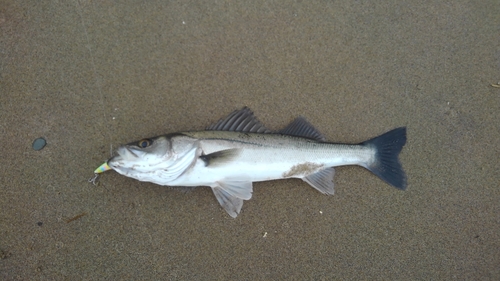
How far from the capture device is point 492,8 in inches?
133

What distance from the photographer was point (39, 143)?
9.46 ft

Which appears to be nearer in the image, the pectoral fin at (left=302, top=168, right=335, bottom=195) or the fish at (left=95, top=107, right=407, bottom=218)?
the fish at (left=95, top=107, right=407, bottom=218)

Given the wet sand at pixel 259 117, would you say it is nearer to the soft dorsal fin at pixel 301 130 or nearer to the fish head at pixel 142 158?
the soft dorsal fin at pixel 301 130

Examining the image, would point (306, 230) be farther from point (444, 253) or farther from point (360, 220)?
point (444, 253)

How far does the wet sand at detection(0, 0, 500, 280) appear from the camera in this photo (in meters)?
2.79

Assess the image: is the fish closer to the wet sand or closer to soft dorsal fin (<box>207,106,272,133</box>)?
soft dorsal fin (<box>207,106,272,133</box>)

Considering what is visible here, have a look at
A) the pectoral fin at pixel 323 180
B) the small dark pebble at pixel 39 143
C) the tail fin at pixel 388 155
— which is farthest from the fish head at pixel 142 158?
the tail fin at pixel 388 155

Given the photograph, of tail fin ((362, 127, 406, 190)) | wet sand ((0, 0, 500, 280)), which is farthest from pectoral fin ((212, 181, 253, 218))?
tail fin ((362, 127, 406, 190))

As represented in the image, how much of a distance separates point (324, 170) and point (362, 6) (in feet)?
6.29

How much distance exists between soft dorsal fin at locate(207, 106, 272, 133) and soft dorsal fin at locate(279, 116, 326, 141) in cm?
27

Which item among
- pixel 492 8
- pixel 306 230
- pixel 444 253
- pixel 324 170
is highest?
pixel 492 8

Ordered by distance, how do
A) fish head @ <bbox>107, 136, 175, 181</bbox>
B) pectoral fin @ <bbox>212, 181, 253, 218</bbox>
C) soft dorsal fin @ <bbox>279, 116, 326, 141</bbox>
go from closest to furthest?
fish head @ <bbox>107, 136, 175, 181</bbox> < pectoral fin @ <bbox>212, 181, 253, 218</bbox> < soft dorsal fin @ <bbox>279, 116, 326, 141</bbox>

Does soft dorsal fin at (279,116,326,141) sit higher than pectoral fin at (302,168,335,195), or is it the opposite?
soft dorsal fin at (279,116,326,141)

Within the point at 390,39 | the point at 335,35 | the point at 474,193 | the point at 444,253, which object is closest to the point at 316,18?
the point at 335,35
